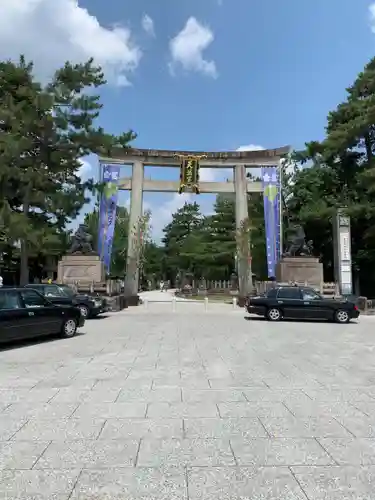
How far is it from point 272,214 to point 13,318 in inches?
1100

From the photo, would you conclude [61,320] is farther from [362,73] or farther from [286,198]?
[286,198]

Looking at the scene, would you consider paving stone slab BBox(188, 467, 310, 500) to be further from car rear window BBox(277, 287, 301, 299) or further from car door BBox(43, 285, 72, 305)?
car rear window BBox(277, 287, 301, 299)

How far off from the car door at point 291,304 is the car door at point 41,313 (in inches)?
416

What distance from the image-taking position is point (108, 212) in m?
36.7

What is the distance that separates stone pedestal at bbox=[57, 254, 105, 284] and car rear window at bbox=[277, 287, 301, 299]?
14794 millimetres

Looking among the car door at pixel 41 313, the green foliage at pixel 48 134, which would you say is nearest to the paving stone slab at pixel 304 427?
the car door at pixel 41 313

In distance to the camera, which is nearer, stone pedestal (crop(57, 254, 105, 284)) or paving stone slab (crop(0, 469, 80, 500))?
paving stone slab (crop(0, 469, 80, 500))

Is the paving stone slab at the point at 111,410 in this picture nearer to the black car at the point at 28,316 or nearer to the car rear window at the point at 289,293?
the black car at the point at 28,316

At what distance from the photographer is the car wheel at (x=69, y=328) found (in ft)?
45.7

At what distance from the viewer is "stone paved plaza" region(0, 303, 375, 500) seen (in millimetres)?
3861

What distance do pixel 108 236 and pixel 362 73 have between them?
23.3 meters

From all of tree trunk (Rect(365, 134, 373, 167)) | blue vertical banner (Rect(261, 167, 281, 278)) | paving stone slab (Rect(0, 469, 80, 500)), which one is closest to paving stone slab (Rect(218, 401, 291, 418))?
paving stone slab (Rect(0, 469, 80, 500))

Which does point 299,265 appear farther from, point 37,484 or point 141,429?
point 37,484

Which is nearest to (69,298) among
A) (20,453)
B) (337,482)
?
(20,453)
